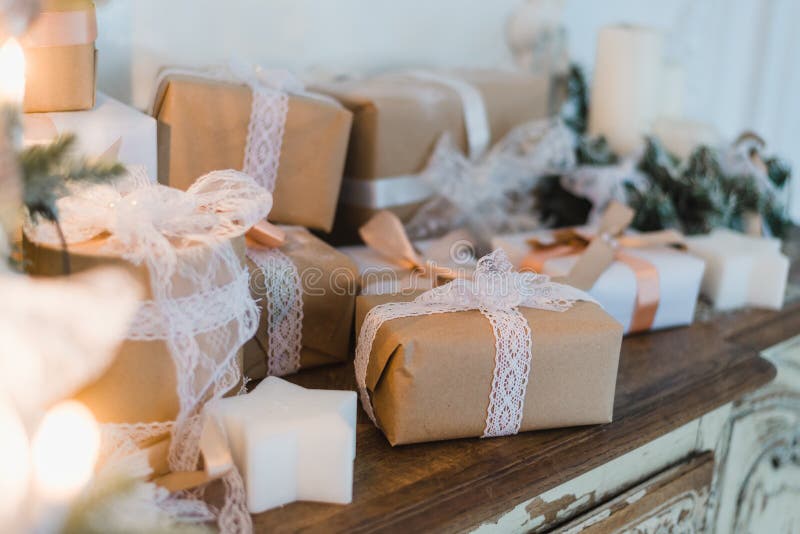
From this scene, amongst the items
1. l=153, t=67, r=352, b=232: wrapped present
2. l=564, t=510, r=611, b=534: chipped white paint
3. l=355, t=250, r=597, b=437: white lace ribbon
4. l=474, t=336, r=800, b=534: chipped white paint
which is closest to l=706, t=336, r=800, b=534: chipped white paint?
l=474, t=336, r=800, b=534: chipped white paint

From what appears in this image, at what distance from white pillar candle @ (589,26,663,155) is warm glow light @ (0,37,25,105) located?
3.76 feet

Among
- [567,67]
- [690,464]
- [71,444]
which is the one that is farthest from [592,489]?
[567,67]

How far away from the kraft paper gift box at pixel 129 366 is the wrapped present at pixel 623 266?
55cm

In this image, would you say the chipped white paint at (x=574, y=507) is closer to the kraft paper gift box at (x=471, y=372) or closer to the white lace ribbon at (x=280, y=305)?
the kraft paper gift box at (x=471, y=372)

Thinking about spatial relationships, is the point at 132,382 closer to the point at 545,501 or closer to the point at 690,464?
the point at 545,501

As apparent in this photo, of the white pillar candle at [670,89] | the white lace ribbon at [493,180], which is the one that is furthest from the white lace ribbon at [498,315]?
the white pillar candle at [670,89]

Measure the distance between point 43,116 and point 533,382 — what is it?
0.61 metres

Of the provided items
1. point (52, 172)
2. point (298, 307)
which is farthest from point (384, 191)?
point (52, 172)

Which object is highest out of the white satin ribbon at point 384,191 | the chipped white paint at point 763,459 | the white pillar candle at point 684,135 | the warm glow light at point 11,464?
the white pillar candle at point 684,135

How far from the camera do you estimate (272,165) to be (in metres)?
1.08

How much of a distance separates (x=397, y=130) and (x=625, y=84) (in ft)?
1.89

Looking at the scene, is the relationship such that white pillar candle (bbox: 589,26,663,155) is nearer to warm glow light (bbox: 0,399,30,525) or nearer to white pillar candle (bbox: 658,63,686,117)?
white pillar candle (bbox: 658,63,686,117)

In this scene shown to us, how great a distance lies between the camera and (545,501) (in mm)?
865

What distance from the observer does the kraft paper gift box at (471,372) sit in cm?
83
